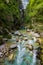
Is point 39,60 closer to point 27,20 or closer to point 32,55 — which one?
point 32,55

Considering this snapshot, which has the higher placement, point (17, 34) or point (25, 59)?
point (17, 34)

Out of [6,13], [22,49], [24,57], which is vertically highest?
[6,13]

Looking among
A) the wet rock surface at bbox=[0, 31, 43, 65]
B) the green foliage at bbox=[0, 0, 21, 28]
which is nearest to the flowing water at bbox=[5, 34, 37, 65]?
the wet rock surface at bbox=[0, 31, 43, 65]

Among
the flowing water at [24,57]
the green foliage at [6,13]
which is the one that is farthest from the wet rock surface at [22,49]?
the green foliage at [6,13]

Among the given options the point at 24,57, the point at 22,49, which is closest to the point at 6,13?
the point at 22,49

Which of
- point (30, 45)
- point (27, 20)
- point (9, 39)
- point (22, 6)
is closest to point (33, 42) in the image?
point (30, 45)

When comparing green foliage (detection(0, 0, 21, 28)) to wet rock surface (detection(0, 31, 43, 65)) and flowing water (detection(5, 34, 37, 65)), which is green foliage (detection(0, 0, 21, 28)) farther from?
flowing water (detection(5, 34, 37, 65))

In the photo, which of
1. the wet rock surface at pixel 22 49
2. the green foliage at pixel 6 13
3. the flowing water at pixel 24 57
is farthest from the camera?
the green foliage at pixel 6 13

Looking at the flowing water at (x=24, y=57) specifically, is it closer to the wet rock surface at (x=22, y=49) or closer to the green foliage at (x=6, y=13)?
the wet rock surface at (x=22, y=49)

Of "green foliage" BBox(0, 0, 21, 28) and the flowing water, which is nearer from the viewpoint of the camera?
the flowing water

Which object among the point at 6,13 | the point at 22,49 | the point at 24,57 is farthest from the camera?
the point at 6,13

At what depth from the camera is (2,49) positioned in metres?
7.19

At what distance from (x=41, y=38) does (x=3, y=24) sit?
241 centimetres

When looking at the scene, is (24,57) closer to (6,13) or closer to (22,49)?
(22,49)
